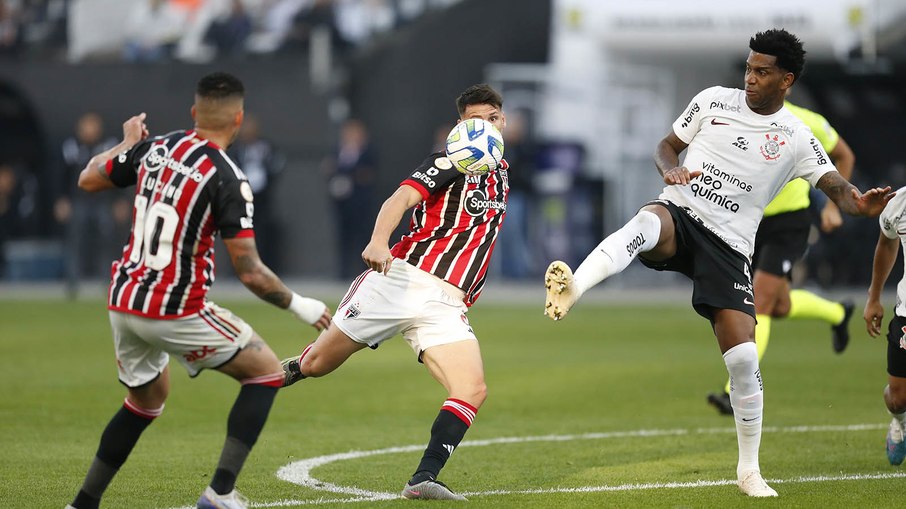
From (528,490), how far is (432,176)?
1758mm

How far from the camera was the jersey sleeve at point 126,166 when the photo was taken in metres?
6.26

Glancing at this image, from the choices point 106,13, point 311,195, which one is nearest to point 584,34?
point 311,195

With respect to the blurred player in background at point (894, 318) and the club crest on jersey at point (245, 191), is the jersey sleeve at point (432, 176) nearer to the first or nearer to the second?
the club crest on jersey at point (245, 191)

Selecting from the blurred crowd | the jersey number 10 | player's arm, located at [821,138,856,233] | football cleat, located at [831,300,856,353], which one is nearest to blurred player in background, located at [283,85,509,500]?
the jersey number 10

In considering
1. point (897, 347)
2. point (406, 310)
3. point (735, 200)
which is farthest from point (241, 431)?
point (897, 347)

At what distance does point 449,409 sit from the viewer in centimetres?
692

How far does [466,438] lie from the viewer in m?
9.34

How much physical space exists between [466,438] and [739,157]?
3.02 m

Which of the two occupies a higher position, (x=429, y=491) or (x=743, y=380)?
(x=743, y=380)

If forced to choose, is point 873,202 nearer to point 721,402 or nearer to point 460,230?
point 460,230

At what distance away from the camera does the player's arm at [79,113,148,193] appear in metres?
6.43

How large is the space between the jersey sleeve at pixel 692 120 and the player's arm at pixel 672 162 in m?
0.03

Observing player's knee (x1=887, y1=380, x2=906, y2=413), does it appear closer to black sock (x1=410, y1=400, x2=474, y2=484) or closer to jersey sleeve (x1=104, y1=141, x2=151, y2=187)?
black sock (x1=410, y1=400, x2=474, y2=484)

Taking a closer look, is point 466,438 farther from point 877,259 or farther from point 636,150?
point 636,150
